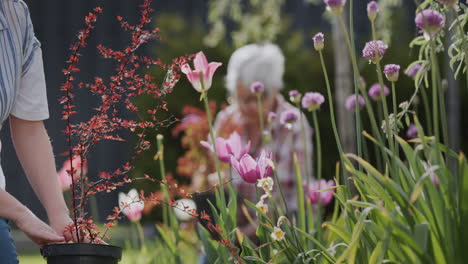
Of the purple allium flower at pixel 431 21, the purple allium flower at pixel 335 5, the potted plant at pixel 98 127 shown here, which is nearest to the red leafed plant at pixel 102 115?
the potted plant at pixel 98 127

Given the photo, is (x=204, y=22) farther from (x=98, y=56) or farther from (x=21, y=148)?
(x=21, y=148)

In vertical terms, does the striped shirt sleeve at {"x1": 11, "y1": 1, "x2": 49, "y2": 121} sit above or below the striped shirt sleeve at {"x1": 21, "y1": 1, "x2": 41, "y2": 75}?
below

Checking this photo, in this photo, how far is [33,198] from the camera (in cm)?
1054

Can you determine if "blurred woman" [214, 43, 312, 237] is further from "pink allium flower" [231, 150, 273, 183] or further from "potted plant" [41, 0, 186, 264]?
"potted plant" [41, 0, 186, 264]

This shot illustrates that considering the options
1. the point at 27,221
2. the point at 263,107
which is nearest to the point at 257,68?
the point at 263,107

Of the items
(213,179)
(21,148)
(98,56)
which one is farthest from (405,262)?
(98,56)

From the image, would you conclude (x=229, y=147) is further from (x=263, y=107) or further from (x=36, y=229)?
(x=263, y=107)

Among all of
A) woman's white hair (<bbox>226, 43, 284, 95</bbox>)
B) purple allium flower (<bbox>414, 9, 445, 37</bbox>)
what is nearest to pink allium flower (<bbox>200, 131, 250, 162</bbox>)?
purple allium flower (<bbox>414, 9, 445, 37</bbox>)

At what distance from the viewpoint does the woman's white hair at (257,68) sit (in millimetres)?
4598

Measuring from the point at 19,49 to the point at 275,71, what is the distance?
272 centimetres

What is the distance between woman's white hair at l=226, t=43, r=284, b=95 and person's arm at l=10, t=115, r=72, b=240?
2.59 m

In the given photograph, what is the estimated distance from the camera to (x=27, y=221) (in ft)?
5.88

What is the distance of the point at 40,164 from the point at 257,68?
2669 mm

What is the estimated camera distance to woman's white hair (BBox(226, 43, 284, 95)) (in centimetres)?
460
